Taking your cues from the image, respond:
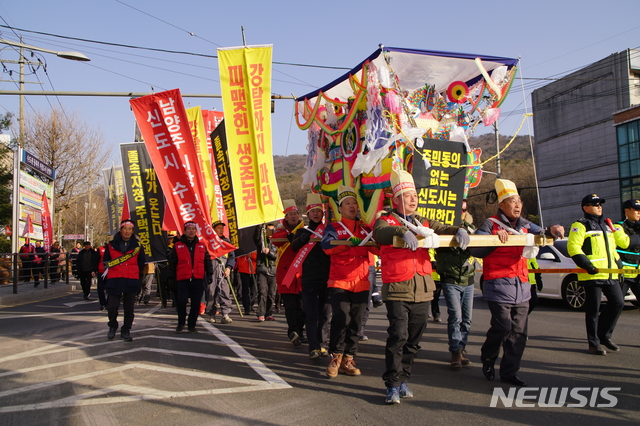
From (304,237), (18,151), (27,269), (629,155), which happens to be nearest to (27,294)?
(27,269)

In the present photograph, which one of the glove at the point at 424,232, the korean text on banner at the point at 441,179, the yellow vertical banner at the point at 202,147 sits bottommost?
the glove at the point at 424,232

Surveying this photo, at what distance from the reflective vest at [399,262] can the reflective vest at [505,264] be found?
0.77 meters

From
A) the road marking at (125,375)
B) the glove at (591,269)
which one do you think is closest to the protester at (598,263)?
the glove at (591,269)

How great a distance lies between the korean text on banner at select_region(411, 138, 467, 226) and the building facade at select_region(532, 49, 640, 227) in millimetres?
26419

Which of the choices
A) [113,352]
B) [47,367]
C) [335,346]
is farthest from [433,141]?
[47,367]

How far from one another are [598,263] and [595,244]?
24cm

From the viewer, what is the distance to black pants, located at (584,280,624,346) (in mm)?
6266

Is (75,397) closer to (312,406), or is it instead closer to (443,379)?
(312,406)

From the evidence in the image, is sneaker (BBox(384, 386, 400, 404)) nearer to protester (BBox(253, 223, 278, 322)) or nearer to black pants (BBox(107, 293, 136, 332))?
black pants (BBox(107, 293, 136, 332))

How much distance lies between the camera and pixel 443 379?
5195 mm

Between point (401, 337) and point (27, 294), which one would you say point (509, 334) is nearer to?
point (401, 337)

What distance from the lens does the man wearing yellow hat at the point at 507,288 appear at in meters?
4.89

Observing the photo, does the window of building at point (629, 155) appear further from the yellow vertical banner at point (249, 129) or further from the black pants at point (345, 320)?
the black pants at point (345, 320)

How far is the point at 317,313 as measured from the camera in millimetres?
6426
